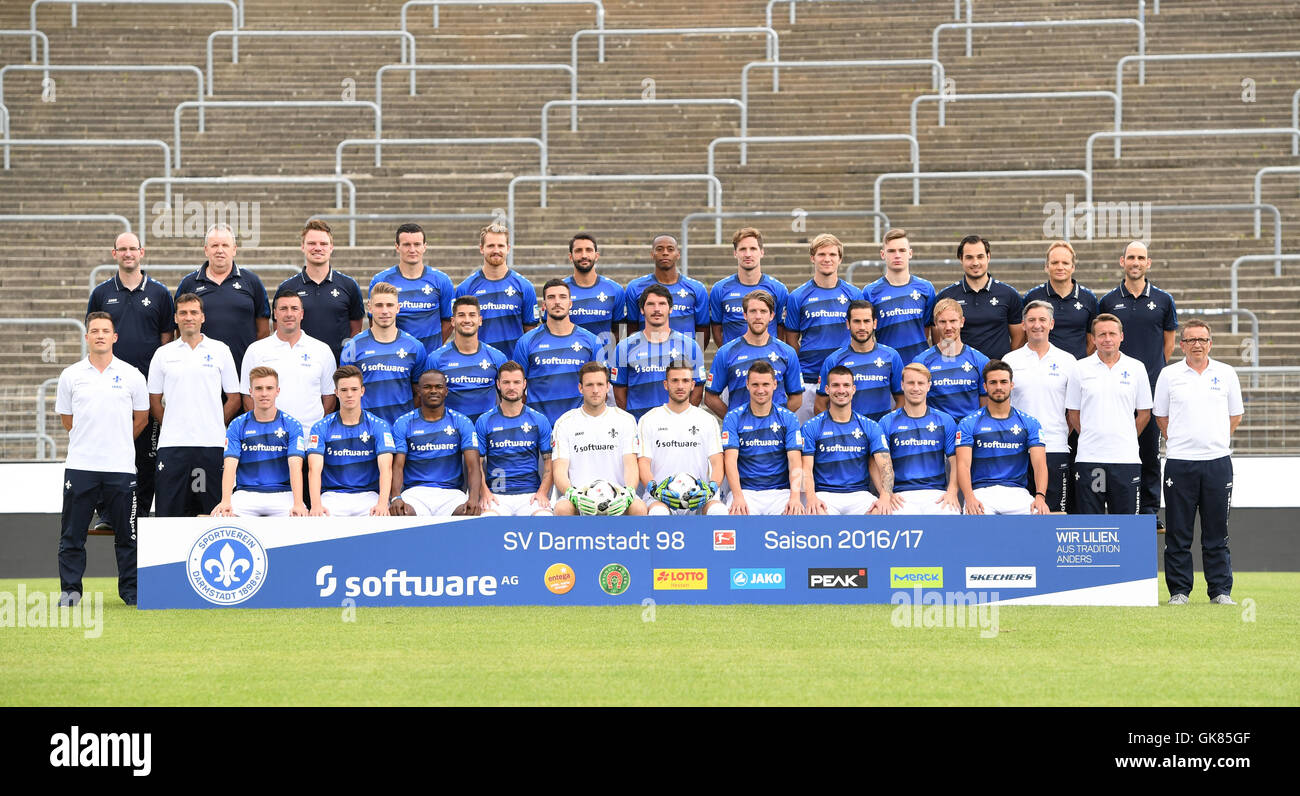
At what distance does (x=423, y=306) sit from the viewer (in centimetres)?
1289

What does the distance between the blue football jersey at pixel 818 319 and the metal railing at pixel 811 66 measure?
9.63m

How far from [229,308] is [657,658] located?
5.50 m

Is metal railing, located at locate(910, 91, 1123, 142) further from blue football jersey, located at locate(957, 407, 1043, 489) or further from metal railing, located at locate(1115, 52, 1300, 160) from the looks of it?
blue football jersey, located at locate(957, 407, 1043, 489)

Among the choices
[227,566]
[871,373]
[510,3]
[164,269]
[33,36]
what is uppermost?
A: [510,3]

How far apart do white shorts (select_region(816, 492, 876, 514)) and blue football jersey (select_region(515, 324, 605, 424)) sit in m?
2.16

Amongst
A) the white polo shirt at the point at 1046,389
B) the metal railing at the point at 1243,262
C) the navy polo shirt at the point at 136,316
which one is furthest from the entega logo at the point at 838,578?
the metal railing at the point at 1243,262

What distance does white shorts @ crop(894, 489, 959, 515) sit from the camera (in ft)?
39.5

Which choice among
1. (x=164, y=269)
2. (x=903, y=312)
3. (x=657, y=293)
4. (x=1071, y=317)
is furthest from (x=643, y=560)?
(x=164, y=269)

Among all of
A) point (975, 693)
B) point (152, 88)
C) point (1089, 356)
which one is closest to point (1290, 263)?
point (1089, 356)

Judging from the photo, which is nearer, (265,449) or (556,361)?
(265,449)

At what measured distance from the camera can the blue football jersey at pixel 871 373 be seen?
1250 cm

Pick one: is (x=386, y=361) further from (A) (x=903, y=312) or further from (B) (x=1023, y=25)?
(B) (x=1023, y=25)

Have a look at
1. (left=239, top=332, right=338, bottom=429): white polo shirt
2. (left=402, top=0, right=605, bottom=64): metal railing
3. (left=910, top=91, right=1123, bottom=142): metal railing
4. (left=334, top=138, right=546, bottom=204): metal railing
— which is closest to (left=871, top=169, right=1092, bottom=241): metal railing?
(left=910, top=91, right=1123, bottom=142): metal railing

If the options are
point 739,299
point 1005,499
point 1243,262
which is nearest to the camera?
point 1005,499
